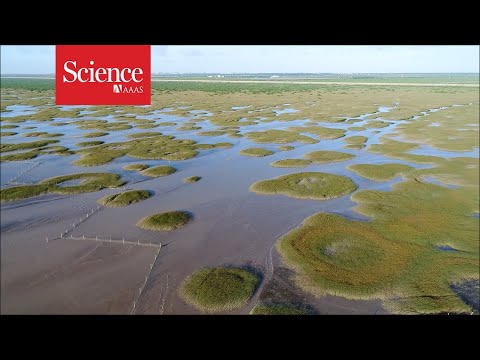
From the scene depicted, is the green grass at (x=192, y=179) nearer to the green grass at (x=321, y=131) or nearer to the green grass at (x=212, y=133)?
the green grass at (x=212, y=133)

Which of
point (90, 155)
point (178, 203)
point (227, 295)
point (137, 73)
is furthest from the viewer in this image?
point (90, 155)

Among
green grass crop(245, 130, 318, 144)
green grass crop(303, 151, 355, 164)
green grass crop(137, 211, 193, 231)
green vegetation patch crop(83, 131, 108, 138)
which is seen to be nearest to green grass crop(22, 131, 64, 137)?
green vegetation patch crop(83, 131, 108, 138)

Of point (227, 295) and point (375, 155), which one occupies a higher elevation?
point (375, 155)

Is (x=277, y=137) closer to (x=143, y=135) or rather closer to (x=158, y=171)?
(x=143, y=135)

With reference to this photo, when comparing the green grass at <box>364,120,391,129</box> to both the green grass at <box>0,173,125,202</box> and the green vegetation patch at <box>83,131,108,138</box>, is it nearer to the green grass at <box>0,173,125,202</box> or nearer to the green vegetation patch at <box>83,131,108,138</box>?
→ the green grass at <box>0,173,125,202</box>

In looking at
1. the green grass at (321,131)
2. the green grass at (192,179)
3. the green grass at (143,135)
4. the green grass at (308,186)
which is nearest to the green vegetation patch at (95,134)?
the green grass at (143,135)

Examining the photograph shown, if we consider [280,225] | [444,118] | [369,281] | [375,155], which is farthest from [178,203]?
[444,118]

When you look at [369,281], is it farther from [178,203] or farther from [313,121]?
[313,121]
